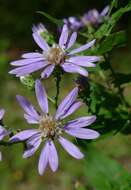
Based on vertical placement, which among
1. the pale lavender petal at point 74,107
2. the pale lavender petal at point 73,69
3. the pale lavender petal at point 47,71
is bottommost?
the pale lavender petal at point 74,107

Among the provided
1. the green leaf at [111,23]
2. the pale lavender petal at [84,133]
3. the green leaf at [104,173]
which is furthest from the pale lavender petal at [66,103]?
the green leaf at [104,173]

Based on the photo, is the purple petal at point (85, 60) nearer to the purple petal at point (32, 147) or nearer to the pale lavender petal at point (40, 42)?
the pale lavender petal at point (40, 42)

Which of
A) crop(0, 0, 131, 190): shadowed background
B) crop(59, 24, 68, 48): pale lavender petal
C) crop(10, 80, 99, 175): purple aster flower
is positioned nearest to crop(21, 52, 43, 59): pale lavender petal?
crop(59, 24, 68, 48): pale lavender petal

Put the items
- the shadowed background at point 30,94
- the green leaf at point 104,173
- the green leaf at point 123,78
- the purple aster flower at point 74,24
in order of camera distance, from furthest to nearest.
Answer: the shadowed background at point 30,94
the purple aster flower at point 74,24
the green leaf at point 104,173
the green leaf at point 123,78

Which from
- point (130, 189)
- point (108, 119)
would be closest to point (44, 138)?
point (108, 119)

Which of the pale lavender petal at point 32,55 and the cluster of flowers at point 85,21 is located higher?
the pale lavender petal at point 32,55

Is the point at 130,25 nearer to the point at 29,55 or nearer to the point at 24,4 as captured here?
the point at 24,4

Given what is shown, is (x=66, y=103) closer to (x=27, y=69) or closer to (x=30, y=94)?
(x=27, y=69)
